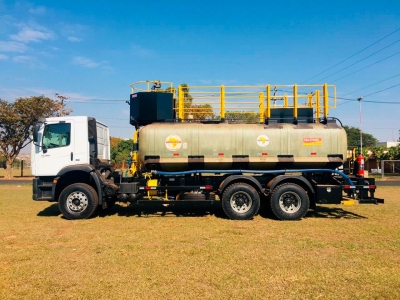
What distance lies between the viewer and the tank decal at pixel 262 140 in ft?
30.9

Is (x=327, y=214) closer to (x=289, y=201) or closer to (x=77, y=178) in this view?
(x=289, y=201)

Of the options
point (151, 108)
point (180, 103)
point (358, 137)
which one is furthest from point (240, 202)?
point (358, 137)

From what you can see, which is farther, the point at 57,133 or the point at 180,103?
the point at 180,103

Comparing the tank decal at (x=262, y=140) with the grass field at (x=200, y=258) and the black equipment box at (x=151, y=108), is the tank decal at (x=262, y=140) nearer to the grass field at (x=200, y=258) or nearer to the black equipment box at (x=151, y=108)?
the grass field at (x=200, y=258)

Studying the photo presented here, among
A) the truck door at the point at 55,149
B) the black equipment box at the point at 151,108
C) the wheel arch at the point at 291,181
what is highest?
the black equipment box at the point at 151,108

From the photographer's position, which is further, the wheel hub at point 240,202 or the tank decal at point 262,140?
the tank decal at point 262,140

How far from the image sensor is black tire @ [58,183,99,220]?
9.41 meters

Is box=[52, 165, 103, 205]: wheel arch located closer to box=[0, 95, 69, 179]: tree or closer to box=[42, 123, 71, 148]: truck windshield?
box=[42, 123, 71, 148]: truck windshield

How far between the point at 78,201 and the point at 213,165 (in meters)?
4.33

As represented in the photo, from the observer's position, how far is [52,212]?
10789 mm

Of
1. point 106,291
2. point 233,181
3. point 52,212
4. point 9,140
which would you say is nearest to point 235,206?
point 233,181

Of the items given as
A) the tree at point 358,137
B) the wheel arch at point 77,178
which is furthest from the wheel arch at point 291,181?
the tree at point 358,137

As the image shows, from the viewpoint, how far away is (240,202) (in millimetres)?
9352

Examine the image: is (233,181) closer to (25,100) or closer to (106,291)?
(106,291)
